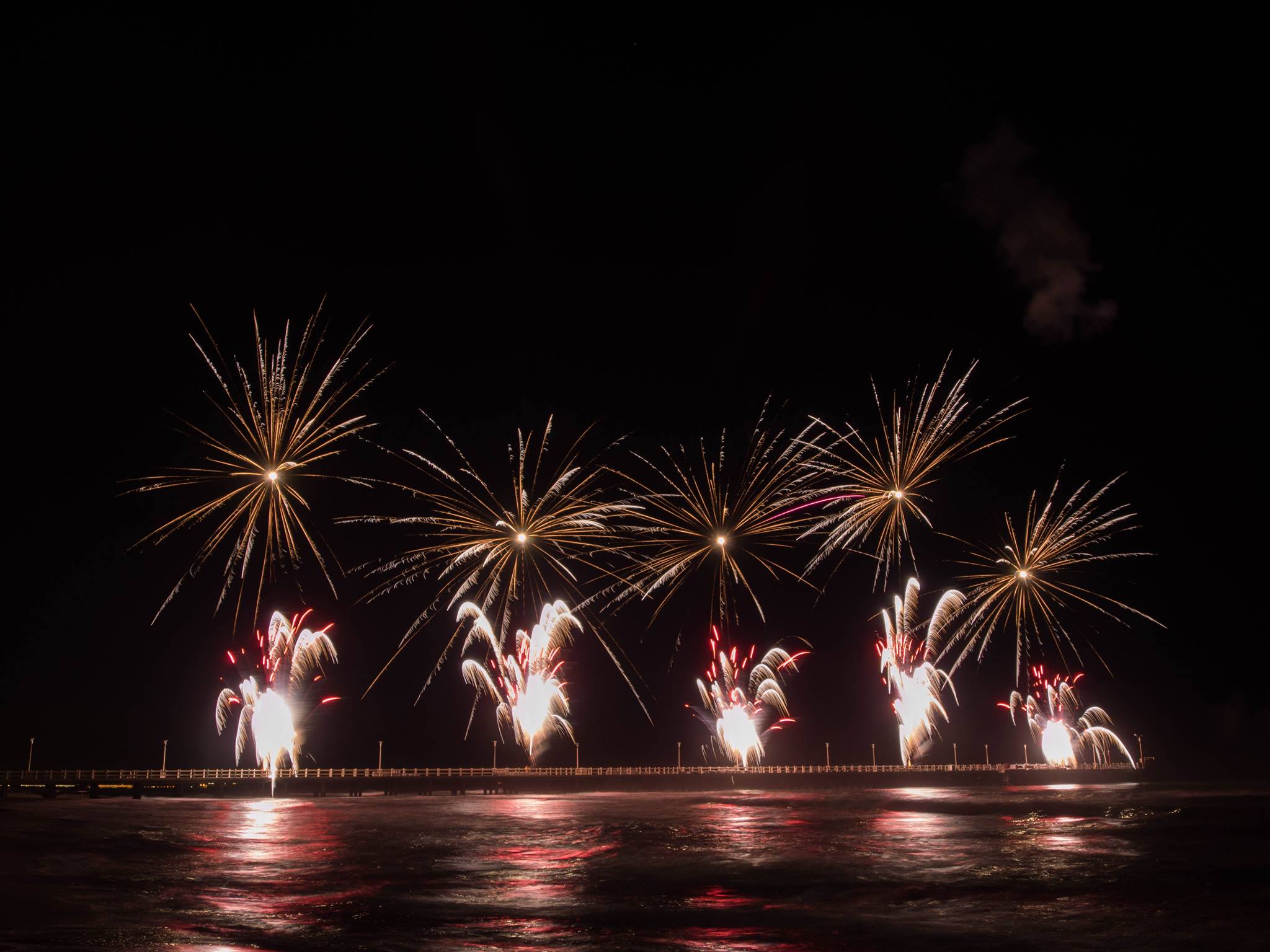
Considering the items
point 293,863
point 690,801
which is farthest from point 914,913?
point 690,801

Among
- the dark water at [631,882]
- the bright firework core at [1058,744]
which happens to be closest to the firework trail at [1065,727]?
the bright firework core at [1058,744]

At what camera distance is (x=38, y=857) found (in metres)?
28.7

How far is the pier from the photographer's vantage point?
7019 centimetres

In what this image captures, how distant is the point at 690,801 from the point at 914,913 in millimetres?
43834

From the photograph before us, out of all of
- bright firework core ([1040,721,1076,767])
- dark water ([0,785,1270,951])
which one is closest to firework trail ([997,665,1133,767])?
bright firework core ([1040,721,1076,767])

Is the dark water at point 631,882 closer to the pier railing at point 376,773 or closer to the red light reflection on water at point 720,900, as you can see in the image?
the red light reflection on water at point 720,900

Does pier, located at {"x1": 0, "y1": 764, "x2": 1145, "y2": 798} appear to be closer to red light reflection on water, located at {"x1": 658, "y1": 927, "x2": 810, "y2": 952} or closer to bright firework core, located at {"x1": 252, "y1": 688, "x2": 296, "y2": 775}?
bright firework core, located at {"x1": 252, "y1": 688, "x2": 296, "y2": 775}

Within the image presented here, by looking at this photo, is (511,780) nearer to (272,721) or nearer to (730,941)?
(272,721)

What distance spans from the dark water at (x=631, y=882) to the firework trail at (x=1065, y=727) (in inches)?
2751

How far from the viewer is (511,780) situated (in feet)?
263

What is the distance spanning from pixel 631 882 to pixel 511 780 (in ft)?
190

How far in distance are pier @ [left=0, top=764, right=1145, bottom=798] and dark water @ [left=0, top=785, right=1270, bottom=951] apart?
81.3 feet

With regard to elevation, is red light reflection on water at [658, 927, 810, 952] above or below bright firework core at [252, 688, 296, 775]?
below

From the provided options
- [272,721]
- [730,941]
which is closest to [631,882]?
[730,941]
